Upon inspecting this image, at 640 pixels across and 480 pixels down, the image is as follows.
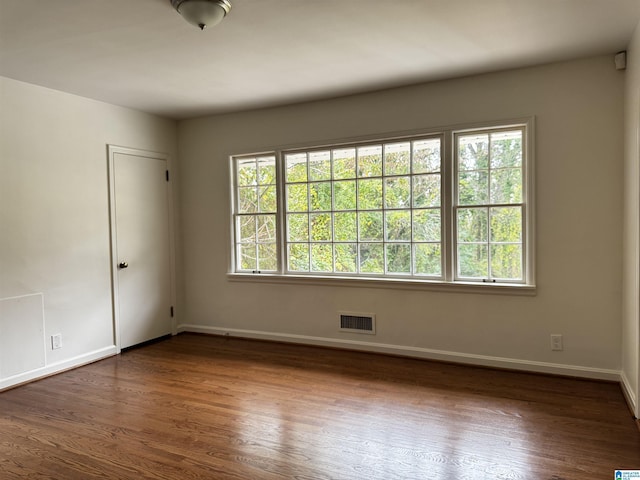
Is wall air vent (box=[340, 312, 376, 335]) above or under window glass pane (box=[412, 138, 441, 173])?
under

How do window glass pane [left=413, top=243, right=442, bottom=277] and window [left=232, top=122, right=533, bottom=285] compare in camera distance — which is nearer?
window [left=232, top=122, right=533, bottom=285]

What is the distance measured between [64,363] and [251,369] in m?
1.75

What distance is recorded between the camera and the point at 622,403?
2914 mm

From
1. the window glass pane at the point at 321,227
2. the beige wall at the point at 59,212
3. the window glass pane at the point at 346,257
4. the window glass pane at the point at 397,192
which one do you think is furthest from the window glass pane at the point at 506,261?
the beige wall at the point at 59,212

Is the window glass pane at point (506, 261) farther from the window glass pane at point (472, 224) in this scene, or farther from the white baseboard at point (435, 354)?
the white baseboard at point (435, 354)

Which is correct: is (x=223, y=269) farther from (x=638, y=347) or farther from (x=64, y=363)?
(x=638, y=347)

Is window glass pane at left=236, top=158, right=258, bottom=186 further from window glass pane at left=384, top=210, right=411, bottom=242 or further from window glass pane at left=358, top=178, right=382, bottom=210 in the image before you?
window glass pane at left=384, top=210, right=411, bottom=242

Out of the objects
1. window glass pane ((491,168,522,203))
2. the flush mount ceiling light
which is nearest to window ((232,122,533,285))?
window glass pane ((491,168,522,203))

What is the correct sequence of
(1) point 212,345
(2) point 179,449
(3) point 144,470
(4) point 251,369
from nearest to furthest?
(3) point 144,470, (2) point 179,449, (4) point 251,369, (1) point 212,345

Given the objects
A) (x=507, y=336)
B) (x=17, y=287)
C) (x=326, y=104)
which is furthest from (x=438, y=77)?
(x=17, y=287)

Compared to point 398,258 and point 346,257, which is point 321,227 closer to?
point 346,257

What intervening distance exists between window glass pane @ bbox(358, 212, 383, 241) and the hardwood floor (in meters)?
1.21

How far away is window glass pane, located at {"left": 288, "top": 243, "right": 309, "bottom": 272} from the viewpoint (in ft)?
15.0

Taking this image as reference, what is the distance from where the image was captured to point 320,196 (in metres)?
4.48
